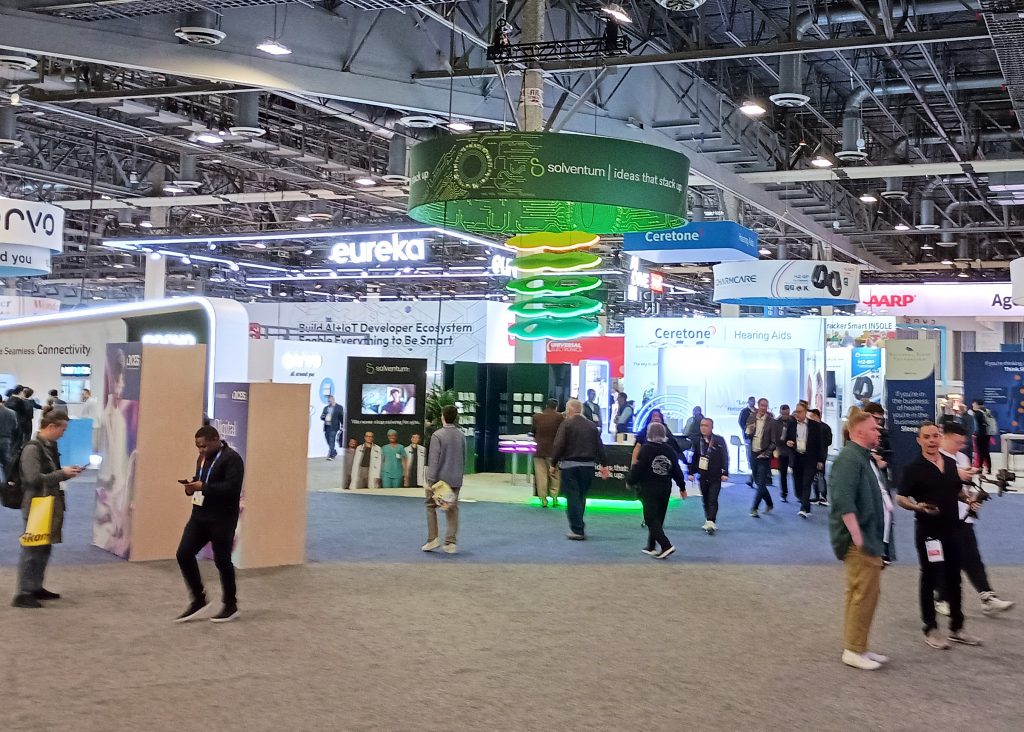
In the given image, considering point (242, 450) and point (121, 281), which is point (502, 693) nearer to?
point (242, 450)

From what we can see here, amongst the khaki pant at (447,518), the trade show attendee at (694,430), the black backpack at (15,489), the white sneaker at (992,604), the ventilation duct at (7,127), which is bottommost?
the white sneaker at (992,604)

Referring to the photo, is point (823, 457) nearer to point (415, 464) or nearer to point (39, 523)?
point (415, 464)

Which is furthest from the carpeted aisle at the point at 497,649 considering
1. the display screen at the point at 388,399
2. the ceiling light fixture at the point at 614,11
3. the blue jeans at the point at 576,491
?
the display screen at the point at 388,399

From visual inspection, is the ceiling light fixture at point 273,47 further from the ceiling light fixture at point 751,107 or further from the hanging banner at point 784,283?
the hanging banner at point 784,283

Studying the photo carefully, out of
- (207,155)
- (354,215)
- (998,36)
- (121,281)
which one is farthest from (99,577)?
(121,281)

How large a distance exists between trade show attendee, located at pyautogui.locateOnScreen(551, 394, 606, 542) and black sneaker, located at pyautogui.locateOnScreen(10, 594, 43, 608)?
4.70 metres

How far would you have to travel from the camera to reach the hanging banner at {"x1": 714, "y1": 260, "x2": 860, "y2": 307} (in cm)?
1655

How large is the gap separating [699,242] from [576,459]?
475cm

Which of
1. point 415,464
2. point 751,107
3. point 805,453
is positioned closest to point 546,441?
point 805,453

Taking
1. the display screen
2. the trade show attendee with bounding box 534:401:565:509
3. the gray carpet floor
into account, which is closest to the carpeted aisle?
the gray carpet floor

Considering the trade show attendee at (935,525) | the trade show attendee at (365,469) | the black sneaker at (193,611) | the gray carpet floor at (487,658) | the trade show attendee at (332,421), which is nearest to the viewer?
the gray carpet floor at (487,658)

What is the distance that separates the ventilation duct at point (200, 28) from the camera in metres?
8.34

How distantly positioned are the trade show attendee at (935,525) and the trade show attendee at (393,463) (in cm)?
928

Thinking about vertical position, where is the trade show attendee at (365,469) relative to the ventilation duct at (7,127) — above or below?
below
